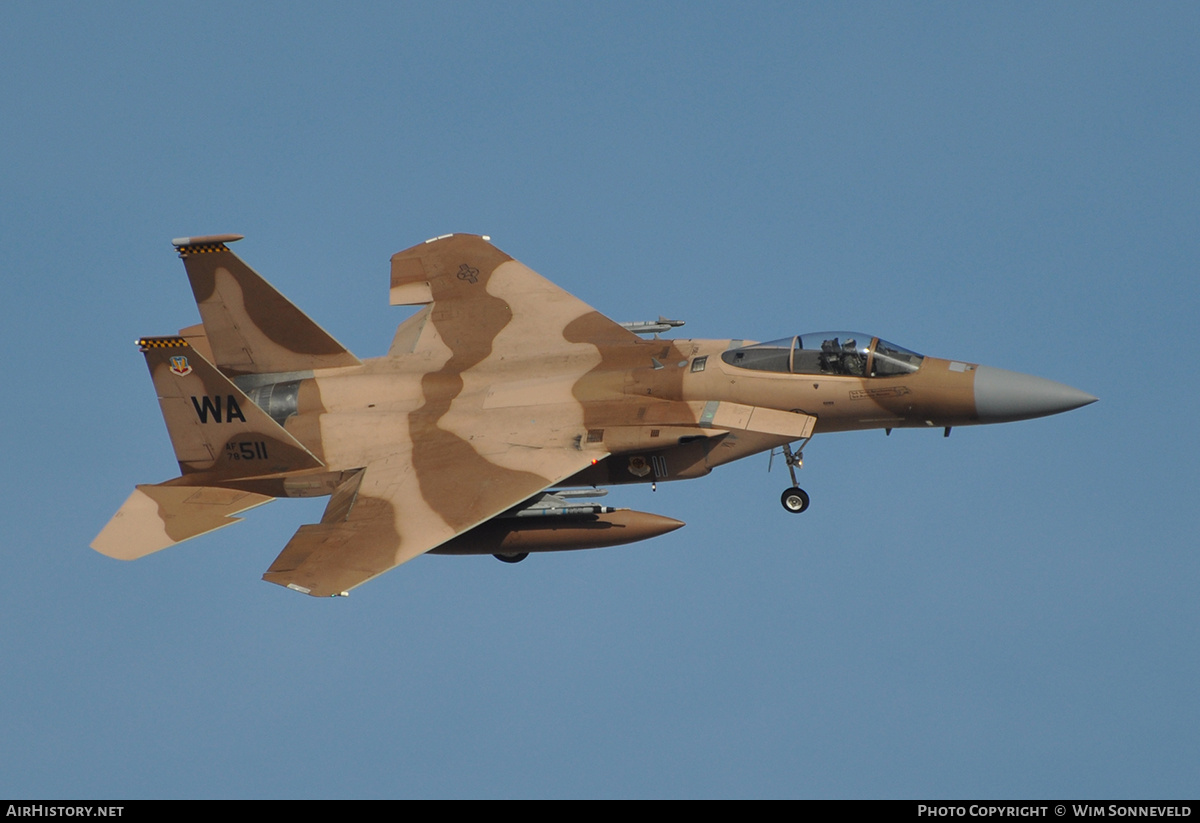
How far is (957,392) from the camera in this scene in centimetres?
2733

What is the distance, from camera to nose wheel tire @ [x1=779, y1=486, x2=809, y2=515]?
28.0 meters

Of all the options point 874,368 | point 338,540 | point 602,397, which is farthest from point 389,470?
point 874,368

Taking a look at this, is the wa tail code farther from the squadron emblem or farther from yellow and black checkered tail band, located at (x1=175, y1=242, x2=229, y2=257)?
yellow and black checkered tail band, located at (x1=175, y1=242, x2=229, y2=257)

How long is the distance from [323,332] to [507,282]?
12.5 feet

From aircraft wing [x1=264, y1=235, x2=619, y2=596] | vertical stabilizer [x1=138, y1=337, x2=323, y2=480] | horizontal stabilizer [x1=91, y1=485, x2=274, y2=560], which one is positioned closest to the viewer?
aircraft wing [x1=264, y1=235, x2=619, y2=596]

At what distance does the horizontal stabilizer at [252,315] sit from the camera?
30641mm

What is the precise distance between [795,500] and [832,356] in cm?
256

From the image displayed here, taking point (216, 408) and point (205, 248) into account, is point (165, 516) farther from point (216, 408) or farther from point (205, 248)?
point (205, 248)

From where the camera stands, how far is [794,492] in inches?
1108

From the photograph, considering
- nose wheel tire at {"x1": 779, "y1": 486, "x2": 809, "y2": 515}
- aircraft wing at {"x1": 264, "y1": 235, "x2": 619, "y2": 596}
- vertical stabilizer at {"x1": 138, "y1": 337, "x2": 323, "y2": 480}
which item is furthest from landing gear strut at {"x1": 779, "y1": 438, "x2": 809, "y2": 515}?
vertical stabilizer at {"x1": 138, "y1": 337, "x2": 323, "y2": 480}

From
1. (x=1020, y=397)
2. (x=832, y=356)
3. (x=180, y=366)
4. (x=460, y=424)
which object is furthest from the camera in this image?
(x=460, y=424)

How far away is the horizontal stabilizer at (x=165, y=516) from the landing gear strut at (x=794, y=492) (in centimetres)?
917

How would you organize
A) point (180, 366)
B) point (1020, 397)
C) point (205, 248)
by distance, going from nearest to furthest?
point (1020, 397)
point (180, 366)
point (205, 248)

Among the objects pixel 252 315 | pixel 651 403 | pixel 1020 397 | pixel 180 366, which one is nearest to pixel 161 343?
→ pixel 180 366
